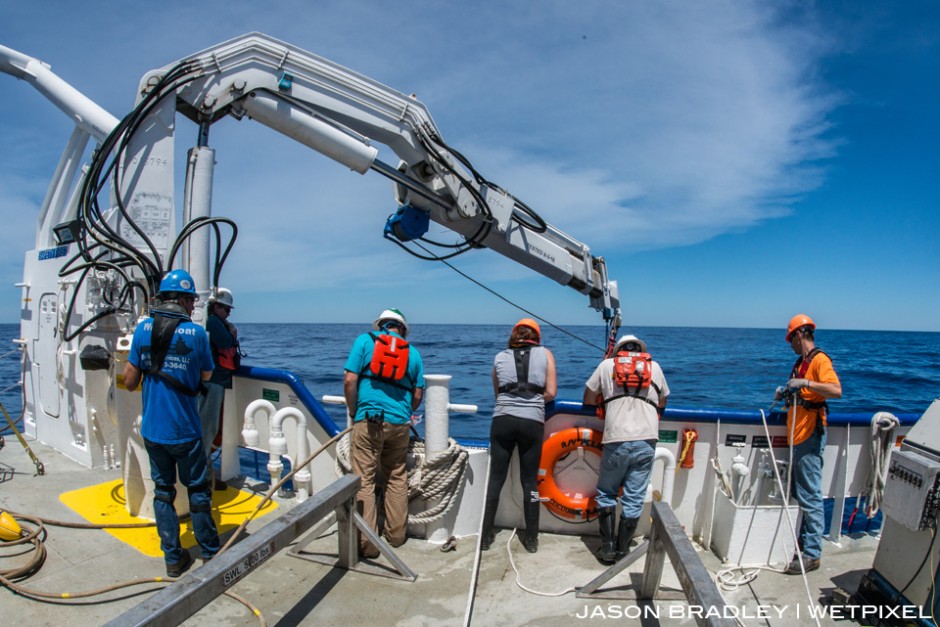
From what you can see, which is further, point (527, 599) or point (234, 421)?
point (234, 421)

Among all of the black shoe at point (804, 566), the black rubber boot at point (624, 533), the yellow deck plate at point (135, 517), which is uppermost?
the black rubber boot at point (624, 533)

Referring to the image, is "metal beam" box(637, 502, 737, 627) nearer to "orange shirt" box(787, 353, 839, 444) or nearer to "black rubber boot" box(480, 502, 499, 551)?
"black rubber boot" box(480, 502, 499, 551)

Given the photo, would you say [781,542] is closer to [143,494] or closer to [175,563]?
[175,563]

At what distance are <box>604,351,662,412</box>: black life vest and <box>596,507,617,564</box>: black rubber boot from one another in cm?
79

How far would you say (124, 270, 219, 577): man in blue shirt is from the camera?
3.21 meters

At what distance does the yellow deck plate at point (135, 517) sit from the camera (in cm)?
367

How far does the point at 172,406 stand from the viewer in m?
3.22

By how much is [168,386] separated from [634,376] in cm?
296

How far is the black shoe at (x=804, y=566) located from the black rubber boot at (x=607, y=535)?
1.17 metres

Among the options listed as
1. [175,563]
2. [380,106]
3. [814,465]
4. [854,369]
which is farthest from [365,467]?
[854,369]

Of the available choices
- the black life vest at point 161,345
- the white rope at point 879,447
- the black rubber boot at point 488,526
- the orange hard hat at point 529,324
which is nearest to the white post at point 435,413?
the black rubber boot at point 488,526

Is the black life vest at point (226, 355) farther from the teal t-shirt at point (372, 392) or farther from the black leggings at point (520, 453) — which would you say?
the black leggings at point (520, 453)

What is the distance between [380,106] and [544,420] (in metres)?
2.67

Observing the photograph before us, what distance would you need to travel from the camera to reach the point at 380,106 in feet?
13.6
